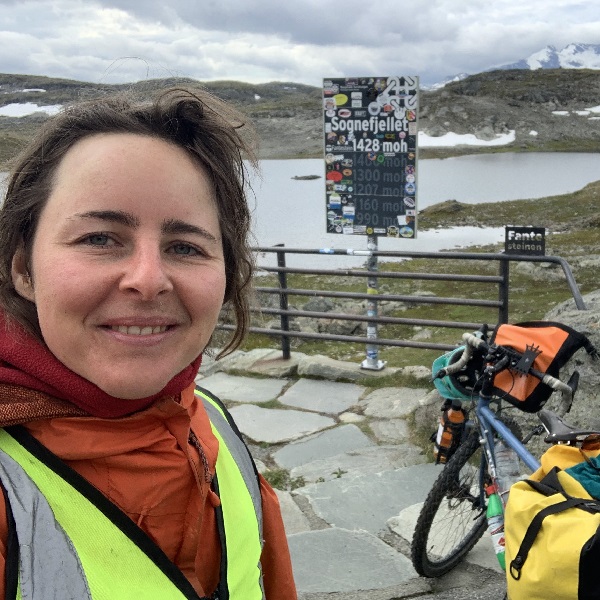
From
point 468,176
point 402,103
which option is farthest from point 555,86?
point 402,103

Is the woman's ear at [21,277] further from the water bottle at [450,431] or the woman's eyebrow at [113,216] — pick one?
the water bottle at [450,431]

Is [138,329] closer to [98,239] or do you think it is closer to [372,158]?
[98,239]

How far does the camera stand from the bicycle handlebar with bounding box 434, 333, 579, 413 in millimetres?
2459

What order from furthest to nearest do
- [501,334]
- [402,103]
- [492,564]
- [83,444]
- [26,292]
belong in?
1. [402,103]
2. [492,564]
3. [501,334]
4. [26,292]
5. [83,444]

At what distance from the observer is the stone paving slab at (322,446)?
4366mm

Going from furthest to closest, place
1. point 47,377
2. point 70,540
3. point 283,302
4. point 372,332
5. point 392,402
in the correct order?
point 283,302
point 372,332
point 392,402
point 47,377
point 70,540

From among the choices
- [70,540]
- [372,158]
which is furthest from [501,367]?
[372,158]

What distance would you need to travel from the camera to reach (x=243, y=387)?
5.81 meters

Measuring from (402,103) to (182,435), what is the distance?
4.86 m

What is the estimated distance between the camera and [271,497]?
1.51 meters

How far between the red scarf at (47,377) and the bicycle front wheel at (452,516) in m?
2.13

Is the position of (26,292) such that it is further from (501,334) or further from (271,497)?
(501,334)

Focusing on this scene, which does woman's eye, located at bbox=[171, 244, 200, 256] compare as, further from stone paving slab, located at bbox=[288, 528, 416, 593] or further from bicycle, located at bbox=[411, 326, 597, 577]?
stone paving slab, located at bbox=[288, 528, 416, 593]

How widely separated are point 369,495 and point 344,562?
697 mm
